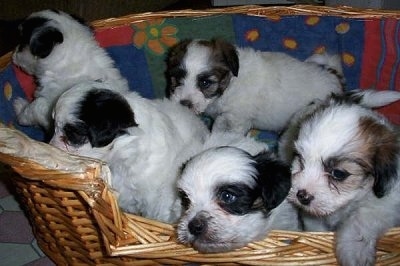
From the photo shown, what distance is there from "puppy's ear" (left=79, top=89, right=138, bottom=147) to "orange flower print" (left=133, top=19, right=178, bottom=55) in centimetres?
136

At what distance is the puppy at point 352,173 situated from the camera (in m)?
2.18

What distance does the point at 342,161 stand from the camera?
7.21 feet

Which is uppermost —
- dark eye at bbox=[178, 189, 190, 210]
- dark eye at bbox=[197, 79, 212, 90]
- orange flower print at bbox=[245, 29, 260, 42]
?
orange flower print at bbox=[245, 29, 260, 42]

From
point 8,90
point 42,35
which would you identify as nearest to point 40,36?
point 42,35

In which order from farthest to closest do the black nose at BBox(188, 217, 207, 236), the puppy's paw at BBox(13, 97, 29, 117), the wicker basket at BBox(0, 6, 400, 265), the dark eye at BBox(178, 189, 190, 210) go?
1. the puppy's paw at BBox(13, 97, 29, 117)
2. the dark eye at BBox(178, 189, 190, 210)
3. the black nose at BBox(188, 217, 207, 236)
4. the wicker basket at BBox(0, 6, 400, 265)

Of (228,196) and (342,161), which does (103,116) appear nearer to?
(228,196)

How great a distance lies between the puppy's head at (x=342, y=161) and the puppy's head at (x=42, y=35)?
6.03ft

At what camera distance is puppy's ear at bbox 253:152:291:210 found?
2.15 m

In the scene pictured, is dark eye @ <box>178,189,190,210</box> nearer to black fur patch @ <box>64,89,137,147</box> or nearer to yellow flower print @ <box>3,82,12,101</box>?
black fur patch @ <box>64,89,137,147</box>

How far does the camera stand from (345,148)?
7.18 feet

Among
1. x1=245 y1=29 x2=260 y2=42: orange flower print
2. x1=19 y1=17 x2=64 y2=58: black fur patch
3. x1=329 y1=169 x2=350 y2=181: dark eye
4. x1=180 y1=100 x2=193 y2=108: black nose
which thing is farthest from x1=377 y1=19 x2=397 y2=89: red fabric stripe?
x1=19 y1=17 x2=64 y2=58: black fur patch

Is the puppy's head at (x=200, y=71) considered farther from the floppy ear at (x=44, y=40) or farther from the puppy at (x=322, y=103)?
the floppy ear at (x=44, y=40)

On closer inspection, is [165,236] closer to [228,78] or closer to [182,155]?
[182,155]

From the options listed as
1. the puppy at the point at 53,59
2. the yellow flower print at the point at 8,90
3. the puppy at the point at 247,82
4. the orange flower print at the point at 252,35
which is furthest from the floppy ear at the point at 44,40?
the orange flower print at the point at 252,35
